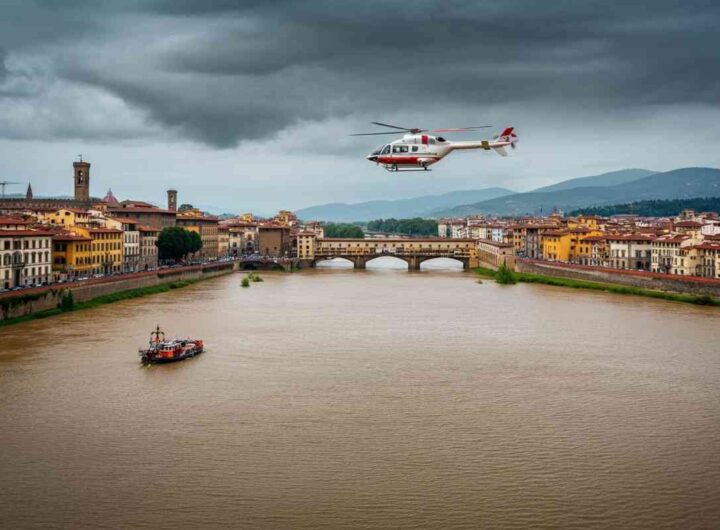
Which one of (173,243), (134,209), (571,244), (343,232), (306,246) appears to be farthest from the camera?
(343,232)

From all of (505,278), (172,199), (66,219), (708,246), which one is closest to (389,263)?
(172,199)

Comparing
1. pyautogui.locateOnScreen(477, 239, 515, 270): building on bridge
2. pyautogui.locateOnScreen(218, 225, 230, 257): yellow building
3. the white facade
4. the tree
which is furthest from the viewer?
pyautogui.locateOnScreen(218, 225, 230, 257): yellow building

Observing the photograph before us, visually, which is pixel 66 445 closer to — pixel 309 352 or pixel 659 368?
pixel 309 352

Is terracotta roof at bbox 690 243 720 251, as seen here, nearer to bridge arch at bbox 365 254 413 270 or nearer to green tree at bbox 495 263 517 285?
green tree at bbox 495 263 517 285

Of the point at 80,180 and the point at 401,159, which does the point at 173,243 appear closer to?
the point at 80,180

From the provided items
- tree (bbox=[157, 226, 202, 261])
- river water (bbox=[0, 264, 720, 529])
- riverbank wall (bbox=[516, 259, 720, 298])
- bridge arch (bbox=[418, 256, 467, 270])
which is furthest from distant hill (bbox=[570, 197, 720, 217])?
river water (bbox=[0, 264, 720, 529])

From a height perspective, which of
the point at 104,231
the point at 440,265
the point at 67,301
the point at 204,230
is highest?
the point at 204,230
